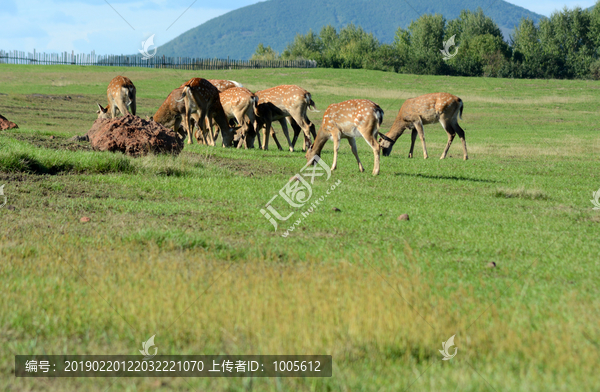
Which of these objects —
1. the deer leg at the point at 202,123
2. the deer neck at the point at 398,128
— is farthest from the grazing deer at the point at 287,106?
the deer neck at the point at 398,128

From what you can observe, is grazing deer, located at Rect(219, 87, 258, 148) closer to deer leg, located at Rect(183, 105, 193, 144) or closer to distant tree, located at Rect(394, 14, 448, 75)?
deer leg, located at Rect(183, 105, 193, 144)

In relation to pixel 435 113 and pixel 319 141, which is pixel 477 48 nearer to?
pixel 435 113

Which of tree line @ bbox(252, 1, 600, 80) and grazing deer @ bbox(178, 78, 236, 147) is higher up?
tree line @ bbox(252, 1, 600, 80)

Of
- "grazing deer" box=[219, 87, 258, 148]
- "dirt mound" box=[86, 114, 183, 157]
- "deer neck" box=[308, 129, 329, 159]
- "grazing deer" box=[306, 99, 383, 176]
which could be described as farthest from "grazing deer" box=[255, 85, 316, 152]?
"dirt mound" box=[86, 114, 183, 157]

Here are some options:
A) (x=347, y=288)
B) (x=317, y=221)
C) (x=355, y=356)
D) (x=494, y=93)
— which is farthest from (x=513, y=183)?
(x=494, y=93)

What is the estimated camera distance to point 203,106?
1992 cm

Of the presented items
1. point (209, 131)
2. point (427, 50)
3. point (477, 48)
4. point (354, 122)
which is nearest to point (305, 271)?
point (354, 122)

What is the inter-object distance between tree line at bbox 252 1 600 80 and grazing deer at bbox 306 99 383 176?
208 ft

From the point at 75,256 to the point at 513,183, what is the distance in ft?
35.2

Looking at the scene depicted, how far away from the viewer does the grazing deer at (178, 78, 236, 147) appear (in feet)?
64.3

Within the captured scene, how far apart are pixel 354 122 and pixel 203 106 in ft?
25.6

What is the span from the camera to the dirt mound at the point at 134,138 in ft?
48.2

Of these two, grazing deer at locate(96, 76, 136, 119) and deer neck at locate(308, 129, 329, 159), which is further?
grazing deer at locate(96, 76, 136, 119)

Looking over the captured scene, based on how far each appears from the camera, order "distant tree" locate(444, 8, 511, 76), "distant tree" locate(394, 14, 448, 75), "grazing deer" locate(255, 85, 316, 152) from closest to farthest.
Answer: "grazing deer" locate(255, 85, 316, 152) → "distant tree" locate(444, 8, 511, 76) → "distant tree" locate(394, 14, 448, 75)
